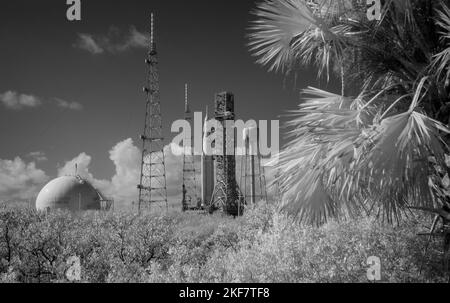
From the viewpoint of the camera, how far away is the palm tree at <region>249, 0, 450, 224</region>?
6473 millimetres

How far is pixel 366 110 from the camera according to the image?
7797 mm

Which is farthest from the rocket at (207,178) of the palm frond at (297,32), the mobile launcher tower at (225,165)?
the palm frond at (297,32)

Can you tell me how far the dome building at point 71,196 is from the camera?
56062 mm

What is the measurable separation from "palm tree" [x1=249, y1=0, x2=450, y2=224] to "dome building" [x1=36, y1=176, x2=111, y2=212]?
51.9 metres

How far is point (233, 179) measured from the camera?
189 feet

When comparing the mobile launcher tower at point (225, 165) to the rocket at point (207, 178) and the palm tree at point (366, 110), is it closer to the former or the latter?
the rocket at point (207, 178)

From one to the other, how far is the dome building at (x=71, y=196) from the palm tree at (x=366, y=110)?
170ft

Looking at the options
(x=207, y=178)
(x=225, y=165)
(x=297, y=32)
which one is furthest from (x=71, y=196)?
(x=297, y=32)

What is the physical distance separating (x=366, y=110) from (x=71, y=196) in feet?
177

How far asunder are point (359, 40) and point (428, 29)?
1219 millimetres

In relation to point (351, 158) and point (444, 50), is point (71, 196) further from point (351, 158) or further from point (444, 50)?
point (444, 50)

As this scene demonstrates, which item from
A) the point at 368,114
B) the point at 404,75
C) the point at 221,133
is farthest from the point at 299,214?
the point at 221,133

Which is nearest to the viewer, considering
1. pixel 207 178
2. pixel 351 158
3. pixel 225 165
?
pixel 351 158
